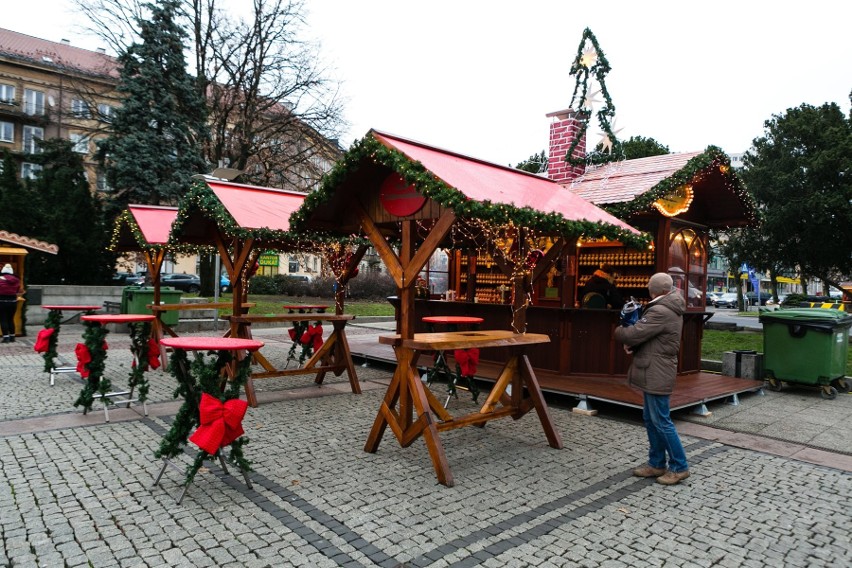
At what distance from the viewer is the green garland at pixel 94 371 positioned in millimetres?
6520

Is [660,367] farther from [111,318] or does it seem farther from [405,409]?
Answer: [111,318]

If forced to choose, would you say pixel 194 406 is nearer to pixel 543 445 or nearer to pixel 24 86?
pixel 543 445

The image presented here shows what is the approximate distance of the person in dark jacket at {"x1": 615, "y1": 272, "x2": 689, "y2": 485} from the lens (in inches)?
189

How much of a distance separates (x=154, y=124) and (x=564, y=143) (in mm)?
16480

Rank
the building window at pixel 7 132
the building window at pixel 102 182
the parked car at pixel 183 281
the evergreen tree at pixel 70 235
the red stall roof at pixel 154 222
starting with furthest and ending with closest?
the building window at pixel 7 132 → the parked car at pixel 183 281 → the building window at pixel 102 182 → the evergreen tree at pixel 70 235 → the red stall roof at pixel 154 222

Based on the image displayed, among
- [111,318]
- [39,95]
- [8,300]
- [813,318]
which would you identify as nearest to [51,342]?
[111,318]

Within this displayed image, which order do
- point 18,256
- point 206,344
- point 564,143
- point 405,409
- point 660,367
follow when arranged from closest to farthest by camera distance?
point 206,344 → point 660,367 → point 405,409 → point 564,143 → point 18,256

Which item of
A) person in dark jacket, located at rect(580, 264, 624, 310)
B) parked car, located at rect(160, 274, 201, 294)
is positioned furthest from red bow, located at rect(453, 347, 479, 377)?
parked car, located at rect(160, 274, 201, 294)

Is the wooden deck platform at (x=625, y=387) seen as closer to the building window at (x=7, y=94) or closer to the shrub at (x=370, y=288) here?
the shrub at (x=370, y=288)

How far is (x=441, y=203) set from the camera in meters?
4.68

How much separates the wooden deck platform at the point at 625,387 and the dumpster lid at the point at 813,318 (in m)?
1.08

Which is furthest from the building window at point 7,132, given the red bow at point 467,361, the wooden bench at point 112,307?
the red bow at point 467,361

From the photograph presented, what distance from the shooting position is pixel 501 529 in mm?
3857

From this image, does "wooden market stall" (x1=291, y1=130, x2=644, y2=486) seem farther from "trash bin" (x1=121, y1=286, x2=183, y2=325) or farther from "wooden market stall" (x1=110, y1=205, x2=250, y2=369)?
"trash bin" (x1=121, y1=286, x2=183, y2=325)
